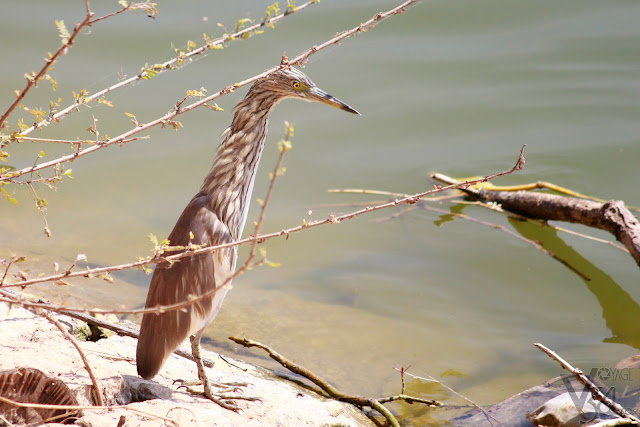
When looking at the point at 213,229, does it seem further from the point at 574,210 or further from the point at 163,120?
the point at 574,210

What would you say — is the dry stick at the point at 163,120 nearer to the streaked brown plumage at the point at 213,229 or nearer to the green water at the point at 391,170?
the streaked brown plumage at the point at 213,229

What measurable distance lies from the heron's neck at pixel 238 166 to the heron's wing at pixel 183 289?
7 cm

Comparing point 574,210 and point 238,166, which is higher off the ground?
point 238,166

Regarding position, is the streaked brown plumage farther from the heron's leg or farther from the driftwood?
the driftwood

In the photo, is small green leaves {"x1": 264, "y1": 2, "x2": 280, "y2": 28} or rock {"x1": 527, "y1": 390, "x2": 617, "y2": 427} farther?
rock {"x1": 527, "y1": 390, "x2": 617, "y2": 427}

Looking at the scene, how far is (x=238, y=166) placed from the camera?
3.37 meters

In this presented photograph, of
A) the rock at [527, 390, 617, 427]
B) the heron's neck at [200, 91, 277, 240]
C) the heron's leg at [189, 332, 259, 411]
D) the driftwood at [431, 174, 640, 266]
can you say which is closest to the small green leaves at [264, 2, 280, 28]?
the heron's neck at [200, 91, 277, 240]

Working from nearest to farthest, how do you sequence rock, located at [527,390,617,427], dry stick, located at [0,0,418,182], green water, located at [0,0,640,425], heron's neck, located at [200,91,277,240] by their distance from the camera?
dry stick, located at [0,0,418,182], heron's neck, located at [200,91,277,240], rock, located at [527,390,617,427], green water, located at [0,0,640,425]

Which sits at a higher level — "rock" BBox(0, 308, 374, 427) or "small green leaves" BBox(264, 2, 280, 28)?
"small green leaves" BBox(264, 2, 280, 28)

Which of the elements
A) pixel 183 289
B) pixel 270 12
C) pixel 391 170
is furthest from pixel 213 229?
pixel 391 170

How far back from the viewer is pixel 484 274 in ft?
17.6

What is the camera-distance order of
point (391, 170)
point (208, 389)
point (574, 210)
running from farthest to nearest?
1. point (391, 170)
2. point (574, 210)
3. point (208, 389)

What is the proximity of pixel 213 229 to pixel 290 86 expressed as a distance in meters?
0.77

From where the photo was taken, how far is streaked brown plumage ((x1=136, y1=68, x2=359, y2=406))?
3092mm
